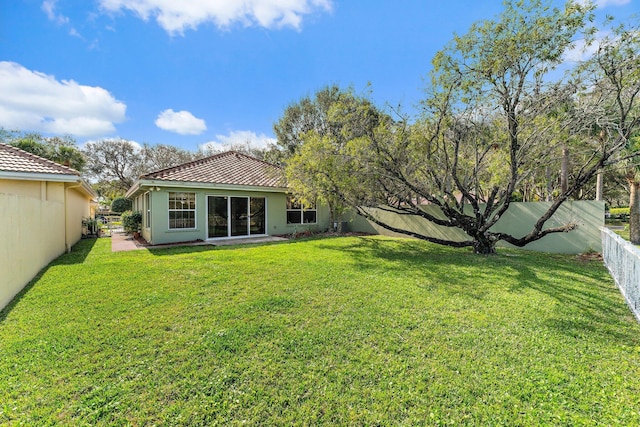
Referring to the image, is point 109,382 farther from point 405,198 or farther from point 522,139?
point 522,139

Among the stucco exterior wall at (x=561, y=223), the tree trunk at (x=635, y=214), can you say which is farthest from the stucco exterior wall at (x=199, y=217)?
the tree trunk at (x=635, y=214)

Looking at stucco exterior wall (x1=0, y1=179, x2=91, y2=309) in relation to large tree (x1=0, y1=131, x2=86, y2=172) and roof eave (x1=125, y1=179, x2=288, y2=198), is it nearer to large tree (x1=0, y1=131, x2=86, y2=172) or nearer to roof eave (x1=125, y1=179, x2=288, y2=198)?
roof eave (x1=125, y1=179, x2=288, y2=198)

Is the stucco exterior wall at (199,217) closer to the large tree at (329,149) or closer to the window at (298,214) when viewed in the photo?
the window at (298,214)

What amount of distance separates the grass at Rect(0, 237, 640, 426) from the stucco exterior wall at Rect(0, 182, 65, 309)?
1.40 feet

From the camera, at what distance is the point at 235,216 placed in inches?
551

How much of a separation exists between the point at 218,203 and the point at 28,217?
7.33m

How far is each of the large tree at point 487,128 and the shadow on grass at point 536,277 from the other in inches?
42.9

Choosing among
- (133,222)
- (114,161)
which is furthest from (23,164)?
(114,161)

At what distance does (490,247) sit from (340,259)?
543 cm

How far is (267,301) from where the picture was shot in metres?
5.19

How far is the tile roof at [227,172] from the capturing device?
40.6 feet

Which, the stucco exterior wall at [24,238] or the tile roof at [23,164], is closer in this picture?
the stucco exterior wall at [24,238]

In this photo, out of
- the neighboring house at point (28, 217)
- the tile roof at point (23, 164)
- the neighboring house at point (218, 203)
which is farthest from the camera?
the neighboring house at point (218, 203)

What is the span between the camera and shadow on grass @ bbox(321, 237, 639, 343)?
443 cm
